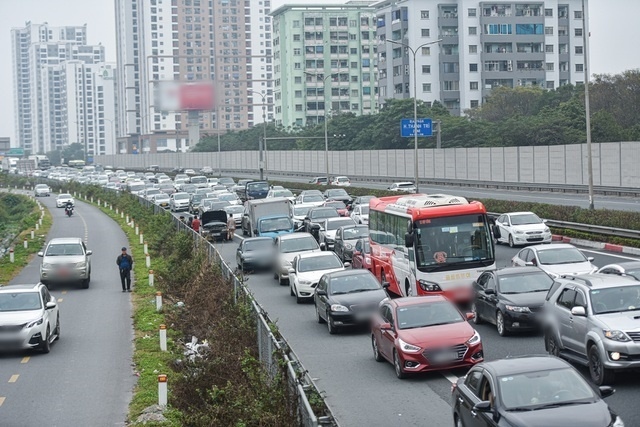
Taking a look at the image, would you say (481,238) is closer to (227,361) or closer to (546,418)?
(227,361)

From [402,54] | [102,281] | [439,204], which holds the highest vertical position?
[402,54]

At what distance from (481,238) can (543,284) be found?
138 inches

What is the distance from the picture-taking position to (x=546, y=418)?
35.9 ft

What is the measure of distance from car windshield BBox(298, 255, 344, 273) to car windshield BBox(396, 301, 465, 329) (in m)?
10.1

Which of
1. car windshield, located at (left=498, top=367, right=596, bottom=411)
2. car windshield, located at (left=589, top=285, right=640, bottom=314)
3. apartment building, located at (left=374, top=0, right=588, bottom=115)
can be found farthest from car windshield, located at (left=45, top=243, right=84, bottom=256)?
apartment building, located at (left=374, top=0, right=588, bottom=115)

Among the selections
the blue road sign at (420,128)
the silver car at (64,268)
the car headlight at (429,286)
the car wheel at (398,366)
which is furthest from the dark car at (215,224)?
the car wheel at (398,366)

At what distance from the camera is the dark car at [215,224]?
164 feet

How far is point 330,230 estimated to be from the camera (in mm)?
40875

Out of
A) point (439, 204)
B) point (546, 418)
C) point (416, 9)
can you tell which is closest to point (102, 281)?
point (439, 204)

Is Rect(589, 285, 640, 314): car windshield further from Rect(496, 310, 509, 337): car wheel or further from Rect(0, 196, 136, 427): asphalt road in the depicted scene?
Rect(0, 196, 136, 427): asphalt road

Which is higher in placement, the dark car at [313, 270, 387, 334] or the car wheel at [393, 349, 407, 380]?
the dark car at [313, 270, 387, 334]

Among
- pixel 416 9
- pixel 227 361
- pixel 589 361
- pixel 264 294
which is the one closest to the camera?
pixel 589 361

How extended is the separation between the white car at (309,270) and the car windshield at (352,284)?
443 centimetres

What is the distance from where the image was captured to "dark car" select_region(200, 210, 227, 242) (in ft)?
164
